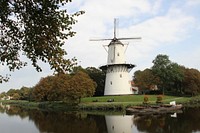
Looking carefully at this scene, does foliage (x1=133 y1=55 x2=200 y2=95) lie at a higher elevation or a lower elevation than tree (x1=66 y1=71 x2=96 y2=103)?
higher

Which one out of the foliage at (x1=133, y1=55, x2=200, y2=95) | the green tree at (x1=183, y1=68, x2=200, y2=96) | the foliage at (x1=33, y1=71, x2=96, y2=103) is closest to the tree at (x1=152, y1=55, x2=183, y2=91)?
the foliage at (x1=133, y1=55, x2=200, y2=95)

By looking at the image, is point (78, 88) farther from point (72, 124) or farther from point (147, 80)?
point (147, 80)

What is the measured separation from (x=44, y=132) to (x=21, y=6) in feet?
59.4

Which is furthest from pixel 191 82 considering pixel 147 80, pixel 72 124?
pixel 72 124

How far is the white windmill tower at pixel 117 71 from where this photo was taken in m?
63.3

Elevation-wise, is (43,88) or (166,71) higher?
(166,71)

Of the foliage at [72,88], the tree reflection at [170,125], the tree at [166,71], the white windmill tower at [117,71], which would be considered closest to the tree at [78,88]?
the foliage at [72,88]

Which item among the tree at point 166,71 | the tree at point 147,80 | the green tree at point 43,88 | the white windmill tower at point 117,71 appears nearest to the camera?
the white windmill tower at point 117,71

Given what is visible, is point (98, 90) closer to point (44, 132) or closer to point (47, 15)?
point (44, 132)

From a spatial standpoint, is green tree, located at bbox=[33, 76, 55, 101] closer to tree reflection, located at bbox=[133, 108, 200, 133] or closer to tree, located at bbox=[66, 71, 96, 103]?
tree, located at bbox=[66, 71, 96, 103]

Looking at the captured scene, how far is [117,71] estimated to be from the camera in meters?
63.6

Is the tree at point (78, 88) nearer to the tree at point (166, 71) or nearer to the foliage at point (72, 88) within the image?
the foliage at point (72, 88)

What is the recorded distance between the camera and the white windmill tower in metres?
63.3

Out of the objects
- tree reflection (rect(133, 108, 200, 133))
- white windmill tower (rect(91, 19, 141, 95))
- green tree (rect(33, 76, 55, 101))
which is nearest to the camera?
tree reflection (rect(133, 108, 200, 133))
